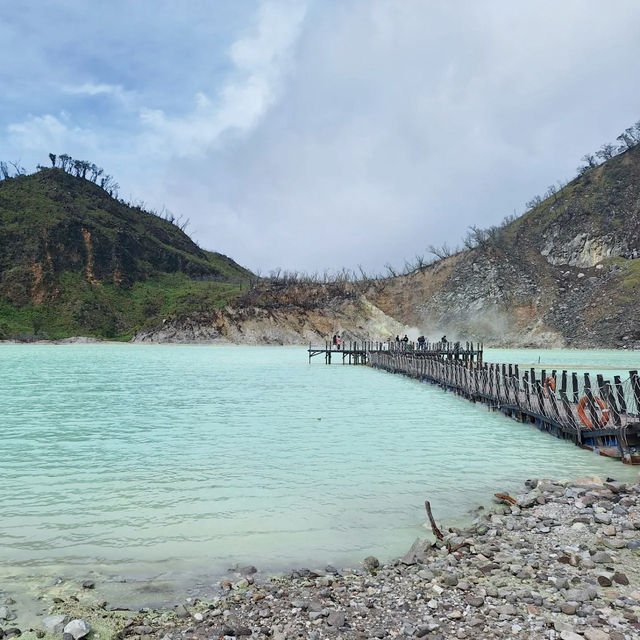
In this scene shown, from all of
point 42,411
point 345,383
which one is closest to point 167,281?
point 345,383

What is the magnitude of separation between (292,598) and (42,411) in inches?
818

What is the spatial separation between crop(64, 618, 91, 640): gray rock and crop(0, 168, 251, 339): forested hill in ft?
342

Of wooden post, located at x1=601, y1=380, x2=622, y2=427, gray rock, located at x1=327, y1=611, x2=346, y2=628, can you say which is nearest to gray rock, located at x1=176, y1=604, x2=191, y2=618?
gray rock, located at x1=327, y1=611, x2=346, y2=628

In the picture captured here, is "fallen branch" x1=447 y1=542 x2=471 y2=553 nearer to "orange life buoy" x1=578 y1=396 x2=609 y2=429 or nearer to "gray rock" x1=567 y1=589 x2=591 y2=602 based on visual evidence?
"gray rock" x1=567 y1=589 x2=591 y2=602

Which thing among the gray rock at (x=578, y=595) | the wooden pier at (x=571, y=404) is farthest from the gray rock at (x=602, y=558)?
the wooden pier at (x=571, y=404)

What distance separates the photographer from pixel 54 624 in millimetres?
6324

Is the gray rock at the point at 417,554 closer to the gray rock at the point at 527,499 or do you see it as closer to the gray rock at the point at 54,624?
the gray rock at the point at 527,499

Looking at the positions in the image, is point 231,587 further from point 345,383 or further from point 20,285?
point 20,285

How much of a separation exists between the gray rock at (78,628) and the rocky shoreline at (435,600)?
2cm

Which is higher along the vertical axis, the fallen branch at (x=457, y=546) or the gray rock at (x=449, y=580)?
the gray rock at (x=449, y=580)

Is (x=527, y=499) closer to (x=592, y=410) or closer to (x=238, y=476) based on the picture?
(x=238, y=476)

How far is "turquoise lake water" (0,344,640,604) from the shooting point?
8.95m

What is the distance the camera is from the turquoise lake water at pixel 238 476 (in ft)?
29.4

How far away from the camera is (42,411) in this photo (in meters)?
24.1
